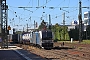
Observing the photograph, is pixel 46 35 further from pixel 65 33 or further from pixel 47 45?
pixel 65 33

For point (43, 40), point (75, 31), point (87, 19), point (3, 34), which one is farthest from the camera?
point (87, 19)

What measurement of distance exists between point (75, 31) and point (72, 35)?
6.34ft

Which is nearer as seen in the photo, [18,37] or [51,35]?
[51,35]

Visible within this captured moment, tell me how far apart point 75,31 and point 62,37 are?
6343mm

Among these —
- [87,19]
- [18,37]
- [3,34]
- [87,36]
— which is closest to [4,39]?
[3,34]

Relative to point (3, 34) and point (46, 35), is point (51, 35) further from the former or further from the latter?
point (3, 34)

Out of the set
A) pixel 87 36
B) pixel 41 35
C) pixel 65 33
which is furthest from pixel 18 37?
pixel 41 35

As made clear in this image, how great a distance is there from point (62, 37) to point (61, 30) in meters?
2.70

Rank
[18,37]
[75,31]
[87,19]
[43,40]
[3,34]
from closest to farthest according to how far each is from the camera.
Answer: [43,40] → [3,34] → [18,37] → [75,31] → [87,19]

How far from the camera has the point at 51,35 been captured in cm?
4275

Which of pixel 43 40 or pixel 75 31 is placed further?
pixel 75 31

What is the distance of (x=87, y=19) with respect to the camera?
169625mm

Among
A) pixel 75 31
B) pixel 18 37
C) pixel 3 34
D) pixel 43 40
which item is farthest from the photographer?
pixel 75 31

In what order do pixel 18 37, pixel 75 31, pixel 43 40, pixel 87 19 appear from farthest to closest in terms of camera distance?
pixel 87 19
pixel 75 31
pixel 18 37
pixel 43 40
